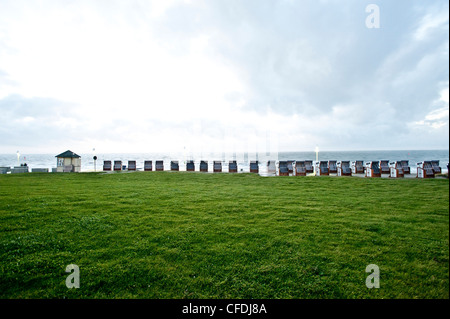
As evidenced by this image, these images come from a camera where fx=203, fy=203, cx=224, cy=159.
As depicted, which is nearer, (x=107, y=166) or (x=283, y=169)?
(x=283, y=169)

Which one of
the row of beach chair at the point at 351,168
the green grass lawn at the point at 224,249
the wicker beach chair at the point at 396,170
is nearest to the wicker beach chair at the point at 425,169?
the row of beach chair at the point at 351,168

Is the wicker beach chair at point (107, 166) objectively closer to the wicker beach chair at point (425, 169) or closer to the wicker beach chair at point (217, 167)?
the wicker beach chair at point (217, 167)

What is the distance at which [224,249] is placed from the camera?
160 inches

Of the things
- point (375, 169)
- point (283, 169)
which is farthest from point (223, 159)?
point (375, 169)

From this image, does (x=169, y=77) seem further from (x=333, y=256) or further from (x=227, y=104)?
(x=333, y=256)

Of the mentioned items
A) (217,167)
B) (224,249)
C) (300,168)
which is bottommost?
(224,249)

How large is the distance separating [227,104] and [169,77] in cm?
1133

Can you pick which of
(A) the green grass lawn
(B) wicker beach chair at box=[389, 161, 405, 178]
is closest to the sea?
(B) wicker beach chair at box=[389, 161, 405, 178]

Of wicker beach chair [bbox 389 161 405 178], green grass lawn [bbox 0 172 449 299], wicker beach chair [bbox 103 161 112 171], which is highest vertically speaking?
wicker beach chair [bbox 103 161 112 171]

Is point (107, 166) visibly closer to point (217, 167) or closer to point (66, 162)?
point (66, 162)

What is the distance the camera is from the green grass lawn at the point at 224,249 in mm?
2961

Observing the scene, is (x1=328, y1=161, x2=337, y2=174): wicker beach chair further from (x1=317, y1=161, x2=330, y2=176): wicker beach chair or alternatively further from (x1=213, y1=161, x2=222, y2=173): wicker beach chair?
(x1=213, y1=161, x2=222, y2=173): wicker beach chair

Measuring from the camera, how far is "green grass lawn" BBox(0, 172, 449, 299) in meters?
2.96

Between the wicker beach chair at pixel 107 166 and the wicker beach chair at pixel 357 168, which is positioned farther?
the wicker beach chair at pixel 107 166
